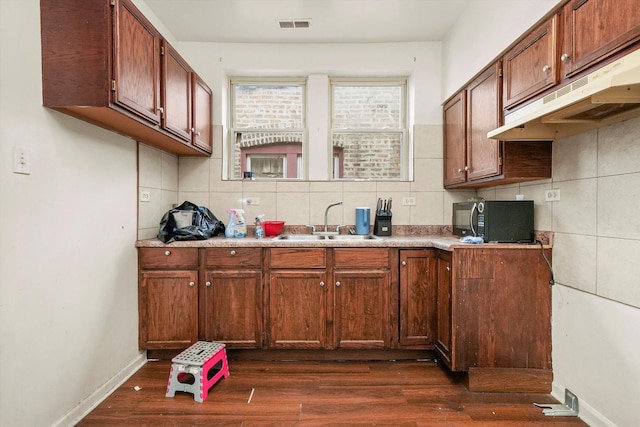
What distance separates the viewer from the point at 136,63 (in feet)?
6.05

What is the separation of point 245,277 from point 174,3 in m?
2.17

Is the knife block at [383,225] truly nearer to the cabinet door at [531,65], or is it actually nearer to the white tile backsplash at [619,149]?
the cabinet door at [531,65]

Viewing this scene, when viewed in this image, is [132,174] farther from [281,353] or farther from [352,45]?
[352,45]

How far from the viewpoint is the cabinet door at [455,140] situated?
2.53 meters

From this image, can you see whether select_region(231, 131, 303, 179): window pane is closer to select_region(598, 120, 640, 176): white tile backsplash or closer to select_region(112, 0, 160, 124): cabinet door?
select_region(112, 0, 160, 124): cabinet door

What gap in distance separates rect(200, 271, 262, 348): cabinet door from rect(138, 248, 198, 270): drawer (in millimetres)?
213

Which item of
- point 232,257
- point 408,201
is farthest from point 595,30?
point 232,257

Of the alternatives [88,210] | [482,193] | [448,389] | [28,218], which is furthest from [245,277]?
[482,193]

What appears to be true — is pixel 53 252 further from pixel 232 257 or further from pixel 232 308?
pixel 232 308

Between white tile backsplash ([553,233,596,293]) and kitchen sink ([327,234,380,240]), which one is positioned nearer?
white tile backsplash ([553,233,596,293])

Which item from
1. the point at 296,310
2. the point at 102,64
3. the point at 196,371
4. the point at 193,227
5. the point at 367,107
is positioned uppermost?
the point at 367,107

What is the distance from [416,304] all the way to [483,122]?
1379 millimetres

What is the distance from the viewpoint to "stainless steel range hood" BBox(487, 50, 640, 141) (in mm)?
1069

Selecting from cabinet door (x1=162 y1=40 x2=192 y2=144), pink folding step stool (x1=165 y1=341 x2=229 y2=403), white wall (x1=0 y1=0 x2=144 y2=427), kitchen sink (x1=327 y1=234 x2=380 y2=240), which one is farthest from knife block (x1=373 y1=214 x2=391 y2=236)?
white wall (x1=0 y1=0 x2=144 y2=427)
